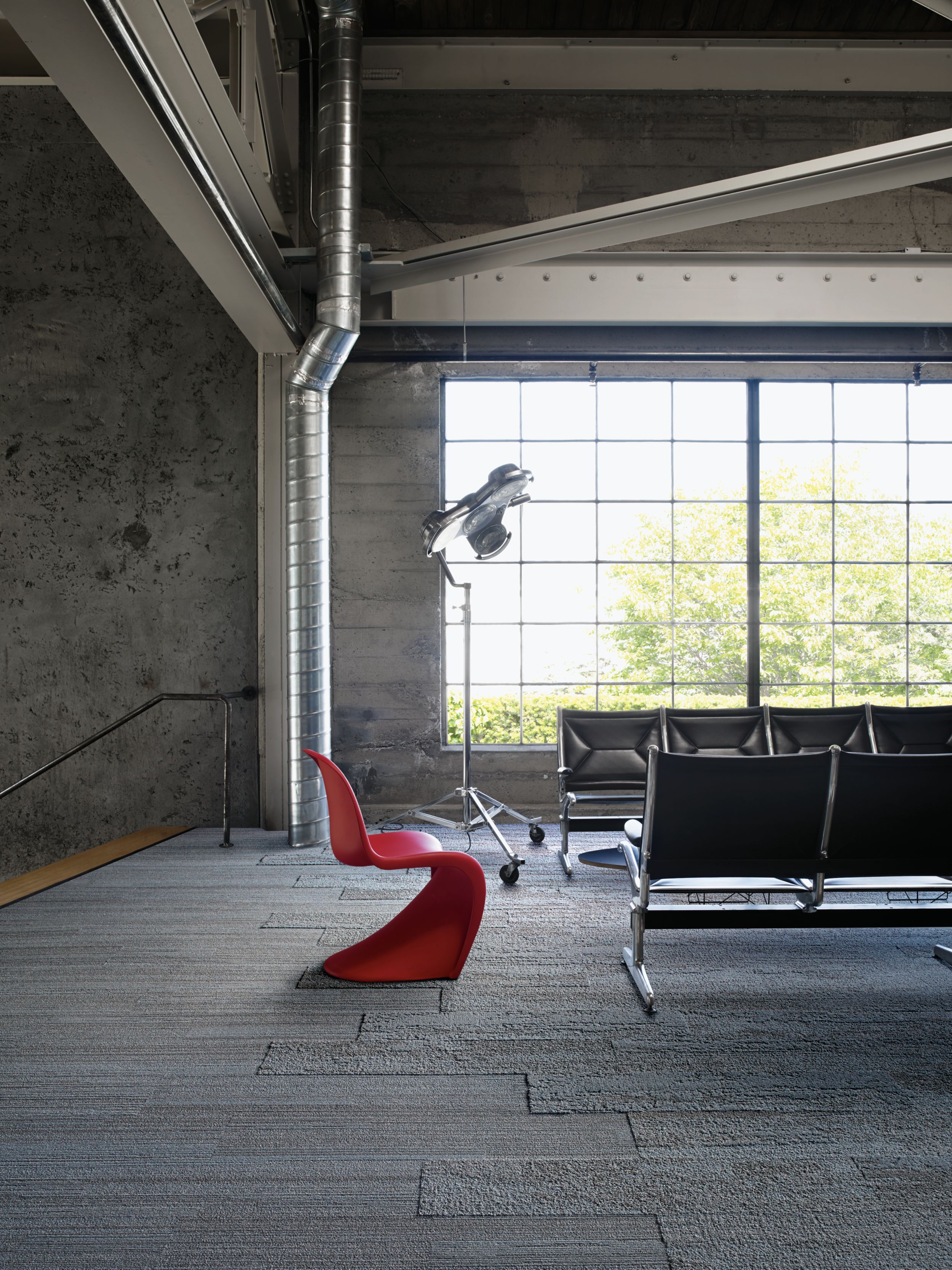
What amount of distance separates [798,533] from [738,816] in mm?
13268

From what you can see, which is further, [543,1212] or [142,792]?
[142,792]

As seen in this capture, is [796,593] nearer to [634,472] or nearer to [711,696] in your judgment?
[711,696]

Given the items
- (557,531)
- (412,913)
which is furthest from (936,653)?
(557,531)

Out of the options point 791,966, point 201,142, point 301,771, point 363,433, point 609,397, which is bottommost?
point 791,966

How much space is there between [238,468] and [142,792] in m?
2.46

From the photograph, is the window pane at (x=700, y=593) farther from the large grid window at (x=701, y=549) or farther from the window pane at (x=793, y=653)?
the window pane at (x=793, y=653)

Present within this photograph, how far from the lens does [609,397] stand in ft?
49.5

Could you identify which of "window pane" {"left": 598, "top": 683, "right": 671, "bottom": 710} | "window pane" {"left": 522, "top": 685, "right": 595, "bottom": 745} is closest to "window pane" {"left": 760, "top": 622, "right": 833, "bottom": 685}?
"window pane" {"left": 598, "top": 683, "right": 671, "bottom": 710}

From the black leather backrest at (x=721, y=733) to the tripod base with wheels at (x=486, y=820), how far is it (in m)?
1.08

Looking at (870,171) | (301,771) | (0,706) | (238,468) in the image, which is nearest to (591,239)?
(870,171)

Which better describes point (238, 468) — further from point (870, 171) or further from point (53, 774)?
point (870, 171)

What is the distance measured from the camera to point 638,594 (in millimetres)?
13461

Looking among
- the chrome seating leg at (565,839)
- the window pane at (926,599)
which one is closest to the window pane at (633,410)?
the window pane at (926,599)

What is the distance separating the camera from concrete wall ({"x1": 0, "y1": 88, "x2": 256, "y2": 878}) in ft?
19.6
